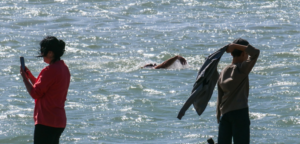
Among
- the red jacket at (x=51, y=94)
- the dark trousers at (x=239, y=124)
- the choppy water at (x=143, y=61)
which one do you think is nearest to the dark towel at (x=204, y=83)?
the dark trousers at (x=239, y=124)

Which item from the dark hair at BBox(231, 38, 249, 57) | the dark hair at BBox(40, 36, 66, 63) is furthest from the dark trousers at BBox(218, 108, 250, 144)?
the dark hair at BBox(40, 36, 66, 63)

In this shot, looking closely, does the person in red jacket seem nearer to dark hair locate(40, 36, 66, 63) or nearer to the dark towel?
dark hair locate(40, 36, 66, 63)

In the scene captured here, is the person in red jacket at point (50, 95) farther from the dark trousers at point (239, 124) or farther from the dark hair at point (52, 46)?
the dark trousers at point (239, 124)

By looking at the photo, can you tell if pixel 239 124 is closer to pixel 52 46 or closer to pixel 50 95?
pixel 50 95

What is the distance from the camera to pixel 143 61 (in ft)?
53.4

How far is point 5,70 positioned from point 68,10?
10915mm

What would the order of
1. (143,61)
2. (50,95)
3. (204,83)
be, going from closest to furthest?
(50,95)
(204,83)
(143,61)

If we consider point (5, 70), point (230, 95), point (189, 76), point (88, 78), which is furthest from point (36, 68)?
point (230, 95)

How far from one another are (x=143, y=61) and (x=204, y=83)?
10365 millimetres

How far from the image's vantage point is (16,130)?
32.3 feet

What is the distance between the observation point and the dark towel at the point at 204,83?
5841 mm

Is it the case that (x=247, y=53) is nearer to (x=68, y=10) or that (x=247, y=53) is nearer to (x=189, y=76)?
(x=189, y=76)

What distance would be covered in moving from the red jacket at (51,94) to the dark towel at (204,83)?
1.31 m

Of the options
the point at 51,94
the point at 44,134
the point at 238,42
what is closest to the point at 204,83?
the point at 238,42
